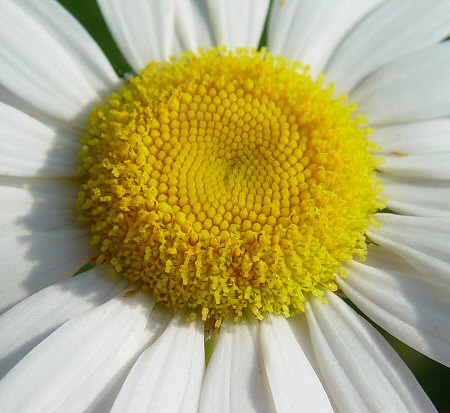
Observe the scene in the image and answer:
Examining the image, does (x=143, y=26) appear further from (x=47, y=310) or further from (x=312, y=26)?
(x=47, y=310)

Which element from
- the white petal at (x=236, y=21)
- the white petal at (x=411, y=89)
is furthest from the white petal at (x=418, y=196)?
the white petal at (x=236, y=21)

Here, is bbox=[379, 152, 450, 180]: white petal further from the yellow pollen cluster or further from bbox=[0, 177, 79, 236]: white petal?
bbox=[0, 177, 79, 236]: white petal

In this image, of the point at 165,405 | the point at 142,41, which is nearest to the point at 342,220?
the point at 165,405

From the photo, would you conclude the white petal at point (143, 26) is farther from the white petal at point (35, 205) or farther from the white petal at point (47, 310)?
the white petal at point (47, 310)

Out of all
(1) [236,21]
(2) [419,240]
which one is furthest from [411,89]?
(1) [236,21]

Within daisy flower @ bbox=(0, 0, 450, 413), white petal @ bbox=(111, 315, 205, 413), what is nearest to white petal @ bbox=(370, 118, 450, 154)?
daisy flower @ bbox=(0, 0, 450, 413)

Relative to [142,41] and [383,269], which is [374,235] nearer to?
[383,269]
